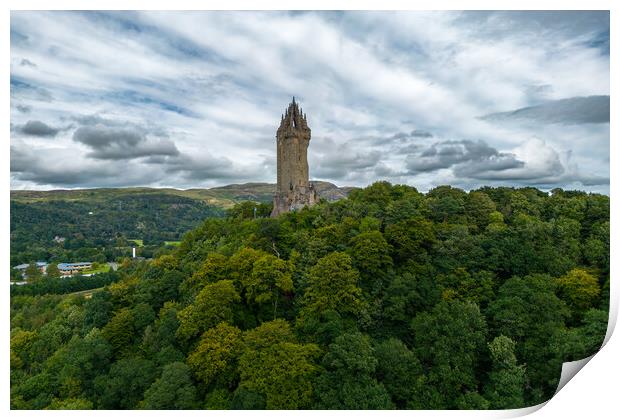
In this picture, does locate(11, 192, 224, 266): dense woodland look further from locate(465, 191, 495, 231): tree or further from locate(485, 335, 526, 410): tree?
locate(485, 335, 526, 410): tree

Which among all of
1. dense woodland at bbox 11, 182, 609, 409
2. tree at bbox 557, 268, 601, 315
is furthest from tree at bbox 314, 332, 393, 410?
tree at bbox 557, 268, 601, 315

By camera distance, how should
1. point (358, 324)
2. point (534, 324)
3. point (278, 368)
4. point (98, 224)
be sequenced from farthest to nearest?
1. point (98, 224)
2. point (358, 324)
3. point (534, 324)
4. point (278, 368)

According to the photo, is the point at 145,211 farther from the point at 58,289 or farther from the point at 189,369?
the point at 189,369

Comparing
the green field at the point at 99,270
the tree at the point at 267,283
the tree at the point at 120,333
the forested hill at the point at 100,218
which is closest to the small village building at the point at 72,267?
the green field at the point at 99,270

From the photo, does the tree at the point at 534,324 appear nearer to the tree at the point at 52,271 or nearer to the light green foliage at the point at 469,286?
the light green foliage at the point at 469,286

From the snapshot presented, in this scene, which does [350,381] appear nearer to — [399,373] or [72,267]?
[399,373]

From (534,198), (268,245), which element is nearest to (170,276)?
(268,245)

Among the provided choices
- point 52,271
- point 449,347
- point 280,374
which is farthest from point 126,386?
point 52,271

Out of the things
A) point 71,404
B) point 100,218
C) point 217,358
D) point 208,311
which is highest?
point 100,218
